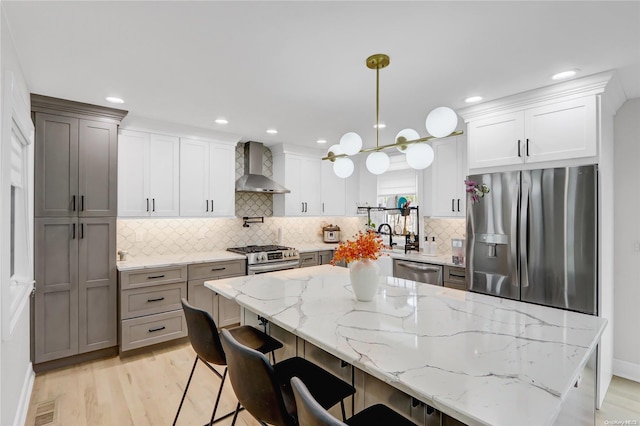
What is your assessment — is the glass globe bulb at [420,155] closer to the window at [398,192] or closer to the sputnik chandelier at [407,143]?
the sputnik chandelier at [407,143]

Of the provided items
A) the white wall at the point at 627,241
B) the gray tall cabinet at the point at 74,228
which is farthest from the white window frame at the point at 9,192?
the white wall at the point at 627,241

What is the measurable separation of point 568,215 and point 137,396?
12.2 ft

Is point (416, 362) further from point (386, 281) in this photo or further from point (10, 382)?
point (10, 382)

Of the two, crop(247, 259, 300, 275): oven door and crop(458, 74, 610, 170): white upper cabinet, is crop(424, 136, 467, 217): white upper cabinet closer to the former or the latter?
crop(458, 74, 610, 170): white upper cabinet

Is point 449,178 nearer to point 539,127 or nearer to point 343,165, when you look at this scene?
point 539,127

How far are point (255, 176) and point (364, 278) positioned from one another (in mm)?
3082

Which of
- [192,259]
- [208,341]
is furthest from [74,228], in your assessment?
[208,341]

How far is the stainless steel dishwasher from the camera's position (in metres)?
3.70

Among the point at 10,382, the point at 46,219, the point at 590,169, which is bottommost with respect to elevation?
the point at 10,382

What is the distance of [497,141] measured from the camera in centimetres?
300

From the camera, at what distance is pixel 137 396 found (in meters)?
2.64

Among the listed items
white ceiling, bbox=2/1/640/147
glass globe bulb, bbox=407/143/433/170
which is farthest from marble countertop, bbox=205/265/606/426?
white ceiling, bbox=2/1/640/147

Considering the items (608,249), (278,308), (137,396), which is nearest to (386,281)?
(278,308)

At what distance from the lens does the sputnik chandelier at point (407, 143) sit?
73.0 inches
